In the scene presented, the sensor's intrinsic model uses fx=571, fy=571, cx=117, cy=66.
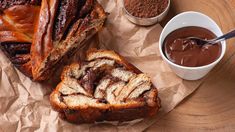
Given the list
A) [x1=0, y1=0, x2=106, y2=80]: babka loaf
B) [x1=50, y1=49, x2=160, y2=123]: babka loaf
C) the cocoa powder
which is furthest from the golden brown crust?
the cocoa powder

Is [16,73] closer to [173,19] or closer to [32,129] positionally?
[32,129]

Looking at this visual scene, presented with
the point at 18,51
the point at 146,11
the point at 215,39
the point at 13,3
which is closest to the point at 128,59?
the point at 146,11

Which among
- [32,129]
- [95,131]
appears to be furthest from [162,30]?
[32,129]

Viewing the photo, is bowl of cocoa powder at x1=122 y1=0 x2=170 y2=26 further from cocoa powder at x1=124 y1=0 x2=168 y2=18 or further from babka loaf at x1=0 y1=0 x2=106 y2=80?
babka loaf at x1=0 y1=0 x2=106 y2=80

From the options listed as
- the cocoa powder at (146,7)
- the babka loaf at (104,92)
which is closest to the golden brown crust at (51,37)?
the babka loaf at (104,92)

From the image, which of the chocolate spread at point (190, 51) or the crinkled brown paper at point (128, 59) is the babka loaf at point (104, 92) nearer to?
the crinkled brown paper at point (128, 59)
